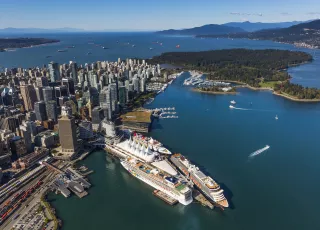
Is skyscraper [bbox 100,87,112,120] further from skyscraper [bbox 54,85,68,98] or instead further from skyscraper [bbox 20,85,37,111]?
skyscraper [bbox 20,85,37,111]

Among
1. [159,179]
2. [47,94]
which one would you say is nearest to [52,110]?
[47,94]

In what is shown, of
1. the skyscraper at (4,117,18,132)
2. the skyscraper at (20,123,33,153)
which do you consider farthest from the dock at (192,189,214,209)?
the skyscraper at (4,117,18,132)

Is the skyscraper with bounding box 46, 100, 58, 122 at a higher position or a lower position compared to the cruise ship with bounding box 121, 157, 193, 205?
higher

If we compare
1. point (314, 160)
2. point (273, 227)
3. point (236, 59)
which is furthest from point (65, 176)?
point (236, 59)

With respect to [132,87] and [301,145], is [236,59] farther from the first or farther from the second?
[301,145]

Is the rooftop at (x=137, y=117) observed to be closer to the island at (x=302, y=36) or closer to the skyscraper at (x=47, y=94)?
the skyscraper at (x=47, y=94)

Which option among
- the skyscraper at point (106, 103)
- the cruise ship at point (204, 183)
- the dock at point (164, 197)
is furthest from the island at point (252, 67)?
the dock at point (164, 197)
